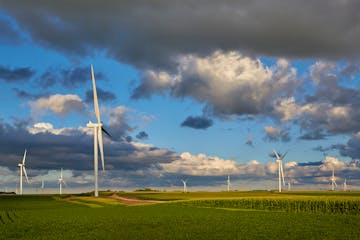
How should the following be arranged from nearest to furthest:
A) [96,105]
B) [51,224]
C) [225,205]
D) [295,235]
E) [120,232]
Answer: [295,235], [120,232], [51,224], [225,205], [96,105]

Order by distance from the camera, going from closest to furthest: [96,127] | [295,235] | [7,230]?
[295,235]
[7,230]
[96,127]

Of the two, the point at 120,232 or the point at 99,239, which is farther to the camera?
the point at 120,232

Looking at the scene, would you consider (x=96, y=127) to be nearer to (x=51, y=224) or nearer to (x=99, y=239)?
(x=51, y=224)

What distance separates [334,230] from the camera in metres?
43.7

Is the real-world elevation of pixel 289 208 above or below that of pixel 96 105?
below

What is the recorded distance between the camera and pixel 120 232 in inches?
1665

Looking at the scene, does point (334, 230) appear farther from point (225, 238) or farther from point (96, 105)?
point (96, 105)

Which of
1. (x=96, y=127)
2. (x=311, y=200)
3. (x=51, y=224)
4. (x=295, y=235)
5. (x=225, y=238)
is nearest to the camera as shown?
(x=225, y=238)

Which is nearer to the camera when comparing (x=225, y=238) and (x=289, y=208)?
(x=225, y=238)

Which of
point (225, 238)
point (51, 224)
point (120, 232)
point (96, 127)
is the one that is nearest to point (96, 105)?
point (96, 127)

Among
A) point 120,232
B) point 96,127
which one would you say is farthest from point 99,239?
point 96,127

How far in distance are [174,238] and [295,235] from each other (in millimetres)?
10243

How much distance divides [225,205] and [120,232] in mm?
61402

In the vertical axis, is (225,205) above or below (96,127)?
below
